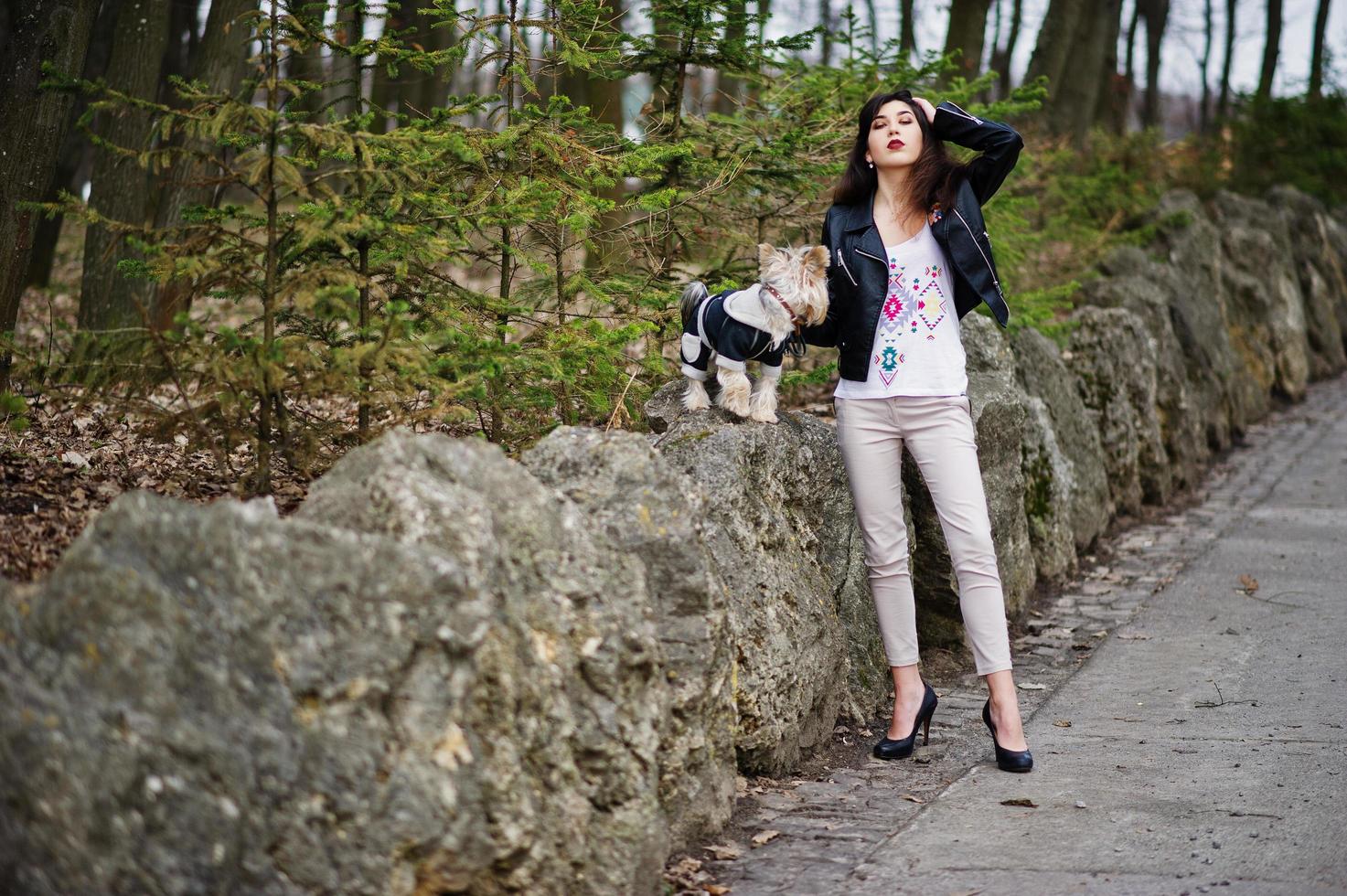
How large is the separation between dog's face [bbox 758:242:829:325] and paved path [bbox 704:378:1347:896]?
193 cm

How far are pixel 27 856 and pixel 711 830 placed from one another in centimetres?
225

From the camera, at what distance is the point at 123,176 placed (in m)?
9.30

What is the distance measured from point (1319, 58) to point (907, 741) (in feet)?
78.1

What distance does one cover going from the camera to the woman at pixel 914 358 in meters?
5.00

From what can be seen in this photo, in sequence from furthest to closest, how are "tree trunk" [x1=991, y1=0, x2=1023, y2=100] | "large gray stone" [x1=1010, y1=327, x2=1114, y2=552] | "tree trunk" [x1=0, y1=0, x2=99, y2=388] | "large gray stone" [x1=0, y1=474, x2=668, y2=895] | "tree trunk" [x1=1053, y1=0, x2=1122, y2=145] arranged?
"tree trunk" [x1=991, y1=0, x2=1023, y2=100]
"tree trunk" [x1=1053, y1=0, x2=1122, y2=145]
"large gray stone" [x1=1010, y1=327, x2=1114, y2=552]
"tree trunk" [x1=0, y1=0, x2=99, y2=388]
"large gray stone" [x1=0, y1=474, x2=668, y2=895]

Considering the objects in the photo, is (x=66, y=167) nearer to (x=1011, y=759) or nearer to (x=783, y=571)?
(x=783, y=571)

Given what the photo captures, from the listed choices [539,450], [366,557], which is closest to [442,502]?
[366,557]

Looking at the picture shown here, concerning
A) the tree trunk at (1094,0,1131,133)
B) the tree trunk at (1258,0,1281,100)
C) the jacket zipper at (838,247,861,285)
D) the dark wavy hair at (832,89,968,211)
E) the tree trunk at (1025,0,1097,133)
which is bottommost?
the jacket zipper at (838,247,861,285)

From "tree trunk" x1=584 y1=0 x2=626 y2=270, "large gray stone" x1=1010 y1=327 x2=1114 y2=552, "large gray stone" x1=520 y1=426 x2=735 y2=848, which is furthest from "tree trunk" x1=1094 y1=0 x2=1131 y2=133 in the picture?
"large gray stone" x1=520 y1=426 x2=735 y2=848

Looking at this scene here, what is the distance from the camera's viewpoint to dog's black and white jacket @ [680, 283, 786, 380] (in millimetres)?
4984

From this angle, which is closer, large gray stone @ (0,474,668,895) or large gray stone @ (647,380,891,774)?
large gray stone @ (0,474,668,895)

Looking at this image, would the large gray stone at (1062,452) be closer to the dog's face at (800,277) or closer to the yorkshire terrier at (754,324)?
the yorkshire terrier at (754,324)

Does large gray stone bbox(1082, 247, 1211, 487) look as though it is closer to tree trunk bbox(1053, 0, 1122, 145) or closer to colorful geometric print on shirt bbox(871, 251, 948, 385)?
colorful geometric print on shirt bbox(871, 251, 948, 385)

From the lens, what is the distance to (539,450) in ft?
14.5
